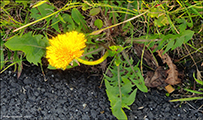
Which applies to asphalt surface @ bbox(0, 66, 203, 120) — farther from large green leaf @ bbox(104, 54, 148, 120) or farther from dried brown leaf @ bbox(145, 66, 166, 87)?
large green leaf @ bbox(104, 54, 148, 120)

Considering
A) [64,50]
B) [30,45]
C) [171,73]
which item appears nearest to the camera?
[64,50]

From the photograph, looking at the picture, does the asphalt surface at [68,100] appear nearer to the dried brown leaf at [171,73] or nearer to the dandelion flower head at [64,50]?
the dried brown leaf at [171,73]

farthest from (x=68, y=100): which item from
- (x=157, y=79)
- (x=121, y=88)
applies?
(x=157, y=79)

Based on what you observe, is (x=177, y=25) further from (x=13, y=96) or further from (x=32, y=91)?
(x=13, y=96)

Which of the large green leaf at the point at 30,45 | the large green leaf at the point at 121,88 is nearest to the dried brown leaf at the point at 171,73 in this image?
the large green leaf at the point at 121,88

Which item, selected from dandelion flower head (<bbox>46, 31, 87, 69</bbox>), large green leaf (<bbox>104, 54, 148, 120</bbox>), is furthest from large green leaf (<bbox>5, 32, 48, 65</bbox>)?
large green leaf (<bbox>104, 54, 148, 120</bbox>)

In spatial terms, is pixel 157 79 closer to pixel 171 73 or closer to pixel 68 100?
pixel 171 73
